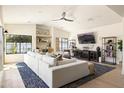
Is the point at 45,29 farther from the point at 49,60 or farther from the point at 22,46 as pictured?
the point at 49,60

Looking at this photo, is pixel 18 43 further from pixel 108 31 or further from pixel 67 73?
pixel 108 31

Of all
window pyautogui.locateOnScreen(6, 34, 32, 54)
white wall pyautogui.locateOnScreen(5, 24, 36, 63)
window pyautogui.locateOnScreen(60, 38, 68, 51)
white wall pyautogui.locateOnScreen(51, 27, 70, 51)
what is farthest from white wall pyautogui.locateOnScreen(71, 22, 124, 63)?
→ window pyautogui.locateOnScreen(6, 34, 32, 54)

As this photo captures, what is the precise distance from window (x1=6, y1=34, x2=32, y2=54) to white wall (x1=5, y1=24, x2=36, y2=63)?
23 cm

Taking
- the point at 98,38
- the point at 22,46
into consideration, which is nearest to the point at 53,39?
the point at 22,46

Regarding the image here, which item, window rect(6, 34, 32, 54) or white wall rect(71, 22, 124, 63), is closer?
white wall rect(71, 22, 124, 63)

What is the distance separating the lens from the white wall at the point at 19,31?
691 centimetres

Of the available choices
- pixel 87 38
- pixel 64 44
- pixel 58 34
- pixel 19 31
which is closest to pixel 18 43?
pixel 19 31

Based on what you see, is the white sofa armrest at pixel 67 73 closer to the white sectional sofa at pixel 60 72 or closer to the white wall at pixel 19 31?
the white sectional sofa at pixel 60 72

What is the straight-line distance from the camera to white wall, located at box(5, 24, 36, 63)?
6.91 metres

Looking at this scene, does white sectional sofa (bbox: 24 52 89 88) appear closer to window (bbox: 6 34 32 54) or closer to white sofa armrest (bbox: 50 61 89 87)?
white sofa armrest (bbox: 50 61 89 87)

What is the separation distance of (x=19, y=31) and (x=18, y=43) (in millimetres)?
772

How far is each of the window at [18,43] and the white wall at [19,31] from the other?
23cm

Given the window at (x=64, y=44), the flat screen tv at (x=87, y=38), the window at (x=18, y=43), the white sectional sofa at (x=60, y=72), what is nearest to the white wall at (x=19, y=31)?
the window at (x=18, y=43)

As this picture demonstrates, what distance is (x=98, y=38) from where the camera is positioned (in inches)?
287
